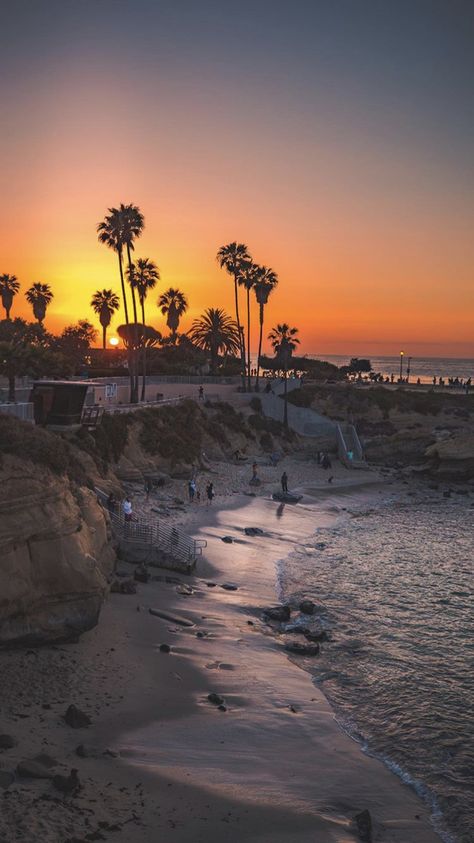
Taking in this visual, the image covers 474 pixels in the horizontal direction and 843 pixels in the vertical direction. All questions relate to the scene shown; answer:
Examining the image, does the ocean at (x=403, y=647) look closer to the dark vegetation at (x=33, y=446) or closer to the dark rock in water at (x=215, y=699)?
the dark rock in water at (x=215, y=699)

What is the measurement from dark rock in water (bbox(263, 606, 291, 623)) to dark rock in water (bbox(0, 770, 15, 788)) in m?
12.2

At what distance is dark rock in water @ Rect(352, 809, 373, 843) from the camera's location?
10.2 meters

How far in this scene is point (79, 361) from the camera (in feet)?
275

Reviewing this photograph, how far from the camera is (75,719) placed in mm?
12227

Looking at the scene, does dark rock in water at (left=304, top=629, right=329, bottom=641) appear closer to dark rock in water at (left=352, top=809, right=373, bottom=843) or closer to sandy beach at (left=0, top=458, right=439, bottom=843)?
sandy beach at (left=0, top=458, right=439, bottom=843)

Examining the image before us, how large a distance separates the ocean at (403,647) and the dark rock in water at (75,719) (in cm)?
615

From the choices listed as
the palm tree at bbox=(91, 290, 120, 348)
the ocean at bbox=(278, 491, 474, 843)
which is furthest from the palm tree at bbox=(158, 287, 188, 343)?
the ocean at bbox=(278, 491, 474, 843)

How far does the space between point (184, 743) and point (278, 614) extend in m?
9.09

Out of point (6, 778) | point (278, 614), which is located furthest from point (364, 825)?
point (278, 614)

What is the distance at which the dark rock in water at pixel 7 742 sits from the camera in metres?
10.9

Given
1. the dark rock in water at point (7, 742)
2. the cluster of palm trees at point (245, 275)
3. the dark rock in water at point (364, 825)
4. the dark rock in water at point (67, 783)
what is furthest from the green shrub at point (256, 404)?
the dark rock in water at point (67, 783)

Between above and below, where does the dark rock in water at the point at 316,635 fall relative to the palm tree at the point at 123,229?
below

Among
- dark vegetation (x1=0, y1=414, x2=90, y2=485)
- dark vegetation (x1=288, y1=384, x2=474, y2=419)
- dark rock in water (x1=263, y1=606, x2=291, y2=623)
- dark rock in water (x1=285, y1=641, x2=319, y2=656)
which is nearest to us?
dark vegetation (x1=0, y1=414, x2=90, y2=485)

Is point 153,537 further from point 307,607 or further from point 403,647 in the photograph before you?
point 403,647
